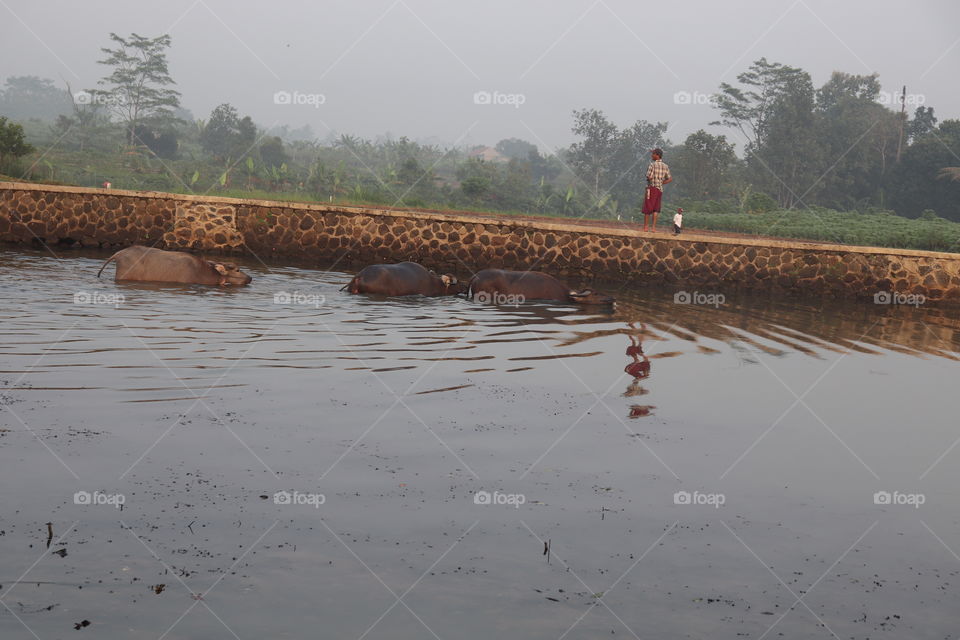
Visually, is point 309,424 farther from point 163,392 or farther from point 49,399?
point 49,399

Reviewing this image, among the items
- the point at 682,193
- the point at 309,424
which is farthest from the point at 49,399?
the point at 682,193

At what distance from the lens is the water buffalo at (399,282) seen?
1377 centimetres

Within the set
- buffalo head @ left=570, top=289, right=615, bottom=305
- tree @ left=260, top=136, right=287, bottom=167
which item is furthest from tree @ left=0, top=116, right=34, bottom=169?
tree @ left=260, top=136, right=287, bottom=167

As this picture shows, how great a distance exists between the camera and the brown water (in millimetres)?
3777

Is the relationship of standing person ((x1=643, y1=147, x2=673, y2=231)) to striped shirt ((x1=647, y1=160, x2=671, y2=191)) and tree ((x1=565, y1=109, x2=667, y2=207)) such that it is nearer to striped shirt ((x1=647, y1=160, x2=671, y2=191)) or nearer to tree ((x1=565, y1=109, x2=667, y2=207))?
striped shirt ((x1=647, y1=160, x2=671, y2=191))

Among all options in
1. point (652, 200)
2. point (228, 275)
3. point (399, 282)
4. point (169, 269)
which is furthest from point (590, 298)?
point (652, 200)

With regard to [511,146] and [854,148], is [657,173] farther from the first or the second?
[511,146]

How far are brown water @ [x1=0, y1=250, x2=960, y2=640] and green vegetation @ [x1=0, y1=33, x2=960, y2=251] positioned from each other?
22.0 m

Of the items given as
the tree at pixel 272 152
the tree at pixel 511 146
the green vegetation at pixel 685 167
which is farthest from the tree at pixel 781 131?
the tree at pixel 511 146

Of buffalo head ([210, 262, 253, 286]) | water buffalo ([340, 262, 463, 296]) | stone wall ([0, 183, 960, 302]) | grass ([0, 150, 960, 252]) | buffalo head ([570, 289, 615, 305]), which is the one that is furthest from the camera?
grass ([0, 150, 960, 252])

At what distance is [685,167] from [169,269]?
4210 centimetres

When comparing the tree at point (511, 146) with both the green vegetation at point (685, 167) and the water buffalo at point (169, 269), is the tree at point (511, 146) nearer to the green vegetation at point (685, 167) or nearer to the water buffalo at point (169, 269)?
the green vegetation at point (685, 167)

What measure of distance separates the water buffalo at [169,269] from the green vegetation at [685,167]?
670 inches

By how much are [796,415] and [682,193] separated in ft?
156
